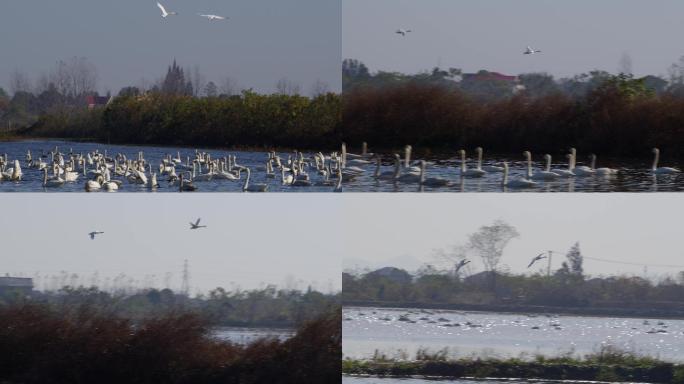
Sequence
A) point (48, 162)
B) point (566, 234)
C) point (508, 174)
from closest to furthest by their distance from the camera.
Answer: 1. point (566, 234)
2. point (508, 174)
3. point (48, 162)

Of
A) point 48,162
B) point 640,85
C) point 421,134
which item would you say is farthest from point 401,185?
point 48,162

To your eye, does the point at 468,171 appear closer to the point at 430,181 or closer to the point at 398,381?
the point at 430,181

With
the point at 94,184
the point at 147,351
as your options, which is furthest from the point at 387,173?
the point at 94,184

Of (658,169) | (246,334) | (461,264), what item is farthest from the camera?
(658,169)

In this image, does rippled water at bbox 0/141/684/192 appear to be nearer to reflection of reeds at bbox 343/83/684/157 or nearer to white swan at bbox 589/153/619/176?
white swan at bbox 589/153/619/176

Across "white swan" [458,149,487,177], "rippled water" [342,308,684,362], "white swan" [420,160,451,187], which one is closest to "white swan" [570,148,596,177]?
"white swan" [458,149,487,177]

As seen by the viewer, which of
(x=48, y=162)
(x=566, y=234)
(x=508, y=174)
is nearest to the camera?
(x=566, y=234)

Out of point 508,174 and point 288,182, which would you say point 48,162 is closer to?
point 288,182
